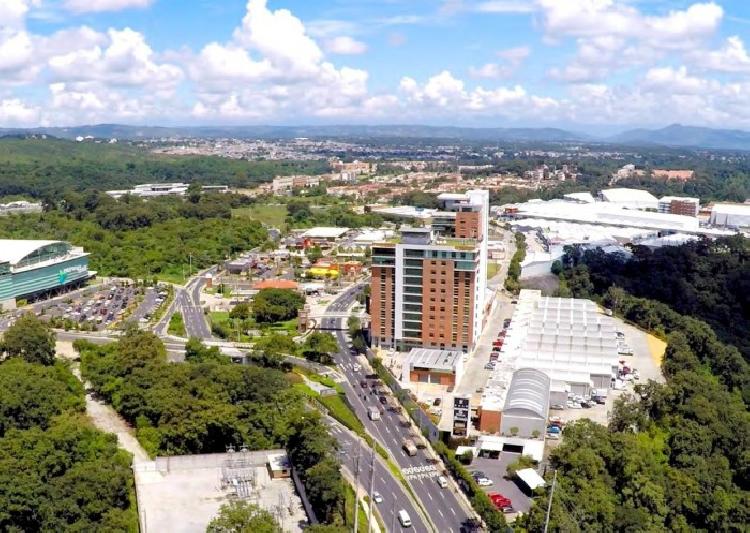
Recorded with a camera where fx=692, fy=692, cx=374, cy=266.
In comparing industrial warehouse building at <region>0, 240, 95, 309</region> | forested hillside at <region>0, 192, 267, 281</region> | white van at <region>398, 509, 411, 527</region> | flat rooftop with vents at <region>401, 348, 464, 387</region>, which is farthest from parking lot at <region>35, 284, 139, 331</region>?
white van at <region>398, 509, 411, 527</region>

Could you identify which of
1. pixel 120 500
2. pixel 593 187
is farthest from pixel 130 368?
pixel 593 187

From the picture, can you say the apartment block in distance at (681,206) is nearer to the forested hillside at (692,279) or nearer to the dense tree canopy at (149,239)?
the forested hillside at (692,279)

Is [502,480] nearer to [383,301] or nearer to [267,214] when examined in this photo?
[383,301]

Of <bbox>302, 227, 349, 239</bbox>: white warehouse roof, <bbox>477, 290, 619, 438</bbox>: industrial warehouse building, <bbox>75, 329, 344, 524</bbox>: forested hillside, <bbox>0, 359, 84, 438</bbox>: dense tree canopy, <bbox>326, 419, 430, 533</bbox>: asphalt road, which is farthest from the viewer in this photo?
<bbox>302, 227, 349, 239</bbox>: white warehouse roof

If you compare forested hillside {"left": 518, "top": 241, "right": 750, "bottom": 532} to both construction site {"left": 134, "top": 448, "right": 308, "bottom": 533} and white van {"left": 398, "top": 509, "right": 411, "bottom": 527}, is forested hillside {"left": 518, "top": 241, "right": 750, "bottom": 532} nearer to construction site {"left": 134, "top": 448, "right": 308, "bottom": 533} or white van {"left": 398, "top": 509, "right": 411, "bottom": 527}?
white van {"left": 398, "top": 509, "right": 411, "bottom": 527}

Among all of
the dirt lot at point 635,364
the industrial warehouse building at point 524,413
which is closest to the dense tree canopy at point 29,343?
the industrial warehouse building at point 524,413

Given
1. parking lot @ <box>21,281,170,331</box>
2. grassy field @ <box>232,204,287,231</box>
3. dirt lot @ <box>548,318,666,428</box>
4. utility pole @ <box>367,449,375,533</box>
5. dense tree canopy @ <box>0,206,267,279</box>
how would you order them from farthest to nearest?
grassy field @ <box>232,204,287,231</box>, dense tree canopy @ <box>0,206,267,279</box>, parking lot @ <box>21,281,170,331</box>, dirt lot @ <box>548,318,666,428</box>, utility pole @ <box>367,449,375,533</box>
